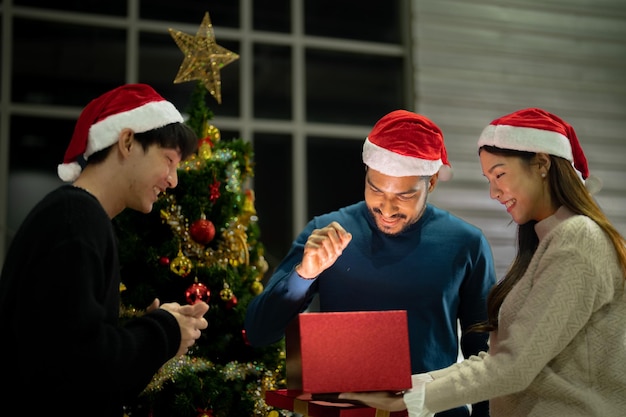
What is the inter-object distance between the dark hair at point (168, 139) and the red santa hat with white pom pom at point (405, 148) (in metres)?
0.68

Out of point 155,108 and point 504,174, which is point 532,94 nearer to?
point 504,174

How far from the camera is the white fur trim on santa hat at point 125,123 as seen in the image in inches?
78.5

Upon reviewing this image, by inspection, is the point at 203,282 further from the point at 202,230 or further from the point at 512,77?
the point at 512,77

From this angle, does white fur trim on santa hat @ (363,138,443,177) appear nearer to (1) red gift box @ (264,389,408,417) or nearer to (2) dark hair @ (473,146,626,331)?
(2) dark hair @ (473,146,626,331)

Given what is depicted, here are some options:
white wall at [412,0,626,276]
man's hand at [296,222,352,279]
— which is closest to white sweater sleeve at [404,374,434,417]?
man's hand at [296,222,352,279]

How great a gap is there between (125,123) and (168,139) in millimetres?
125

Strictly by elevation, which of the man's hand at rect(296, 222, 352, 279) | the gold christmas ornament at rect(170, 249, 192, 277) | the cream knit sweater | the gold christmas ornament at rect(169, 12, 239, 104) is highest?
the gold christmas ornament at rect(169, 12, 239, 104)

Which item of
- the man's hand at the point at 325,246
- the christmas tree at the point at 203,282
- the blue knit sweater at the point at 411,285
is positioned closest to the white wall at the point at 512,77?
the christmas tree at the point at 203,282

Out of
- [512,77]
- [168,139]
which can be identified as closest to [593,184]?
[168,139]

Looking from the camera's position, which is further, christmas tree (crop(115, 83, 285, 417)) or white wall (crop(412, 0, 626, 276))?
white wall (crop(412, 0, 626, 276))

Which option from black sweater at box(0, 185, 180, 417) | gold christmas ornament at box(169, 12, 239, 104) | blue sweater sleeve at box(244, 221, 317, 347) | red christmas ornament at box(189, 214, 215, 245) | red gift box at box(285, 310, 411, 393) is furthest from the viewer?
gold christmas ornament at box(169, 12, 239, 104)

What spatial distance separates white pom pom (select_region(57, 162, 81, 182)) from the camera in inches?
81.6

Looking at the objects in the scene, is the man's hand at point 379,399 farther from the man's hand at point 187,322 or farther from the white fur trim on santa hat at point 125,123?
the white fur trim on santa hat at point 125,123

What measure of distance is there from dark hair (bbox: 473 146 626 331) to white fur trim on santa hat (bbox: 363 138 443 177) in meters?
0.22
